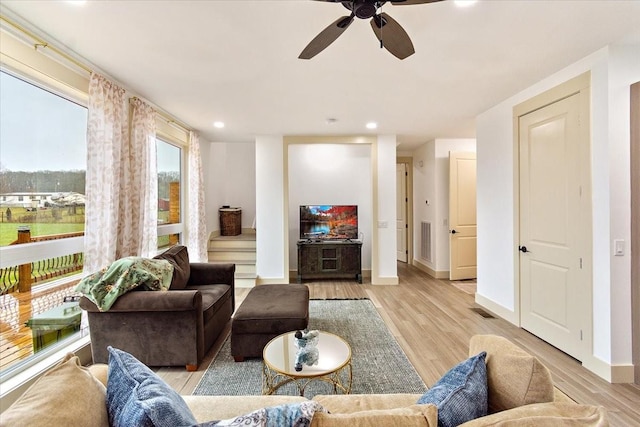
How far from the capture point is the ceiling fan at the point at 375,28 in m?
1.49

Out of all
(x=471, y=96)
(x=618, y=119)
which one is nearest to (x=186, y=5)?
(x=471, y=96)

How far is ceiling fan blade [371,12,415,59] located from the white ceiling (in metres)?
0.28

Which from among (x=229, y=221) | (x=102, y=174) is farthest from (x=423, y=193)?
(x=102, y=174)

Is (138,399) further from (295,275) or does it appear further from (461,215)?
(461,215)

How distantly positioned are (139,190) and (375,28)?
9.25ft

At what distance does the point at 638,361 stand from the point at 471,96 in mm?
2827

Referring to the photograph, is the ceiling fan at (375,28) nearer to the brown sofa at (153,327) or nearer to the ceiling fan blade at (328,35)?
the ceiling fan blade at (328,35)

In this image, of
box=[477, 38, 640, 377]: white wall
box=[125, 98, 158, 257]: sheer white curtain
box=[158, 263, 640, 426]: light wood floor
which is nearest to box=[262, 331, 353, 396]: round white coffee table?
box=[158, 263, 640, 426]: light wood floor

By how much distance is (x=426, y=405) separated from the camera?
0.84 meters

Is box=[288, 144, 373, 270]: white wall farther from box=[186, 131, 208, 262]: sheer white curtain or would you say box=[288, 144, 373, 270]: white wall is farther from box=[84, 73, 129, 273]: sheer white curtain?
box=[84, 73, 129, 273]: sheer white curtain

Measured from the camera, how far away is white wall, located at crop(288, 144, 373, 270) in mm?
6051

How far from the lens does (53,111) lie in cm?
240

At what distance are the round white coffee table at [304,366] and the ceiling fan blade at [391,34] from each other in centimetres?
200

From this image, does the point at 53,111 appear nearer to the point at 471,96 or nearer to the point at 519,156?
the point at 471,96
